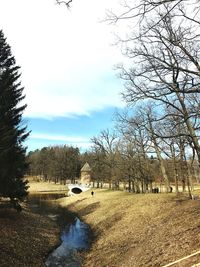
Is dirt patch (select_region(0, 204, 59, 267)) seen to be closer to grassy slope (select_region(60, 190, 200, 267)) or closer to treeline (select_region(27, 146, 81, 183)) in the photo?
grassy slope (select_region(60, 190, 200, 267))

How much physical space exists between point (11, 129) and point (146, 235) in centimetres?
1425

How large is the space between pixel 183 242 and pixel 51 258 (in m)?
9.61

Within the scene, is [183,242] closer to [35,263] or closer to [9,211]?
[35,263]

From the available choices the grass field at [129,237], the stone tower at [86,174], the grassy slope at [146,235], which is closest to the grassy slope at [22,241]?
the grass field at [129,237]

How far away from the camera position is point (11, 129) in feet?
93.3

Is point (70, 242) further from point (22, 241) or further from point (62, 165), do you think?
point (62, 165)

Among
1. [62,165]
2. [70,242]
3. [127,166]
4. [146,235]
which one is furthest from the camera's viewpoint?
[62,165]

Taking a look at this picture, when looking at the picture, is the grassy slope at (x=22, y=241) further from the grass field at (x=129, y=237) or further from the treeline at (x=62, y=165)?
the treeline at (x=62, y=165)

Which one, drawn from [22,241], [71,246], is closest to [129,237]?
[71,246]

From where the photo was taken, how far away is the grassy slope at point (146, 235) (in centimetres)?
1428

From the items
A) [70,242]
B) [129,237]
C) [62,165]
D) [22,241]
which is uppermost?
[62,165]

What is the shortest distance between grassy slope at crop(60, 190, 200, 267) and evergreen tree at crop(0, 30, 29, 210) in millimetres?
7663

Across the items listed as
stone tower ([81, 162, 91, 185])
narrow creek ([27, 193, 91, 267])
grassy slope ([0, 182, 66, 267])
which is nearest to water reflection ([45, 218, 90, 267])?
narrow creek ([27, 193, 91, 267])

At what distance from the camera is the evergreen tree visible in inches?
1062
